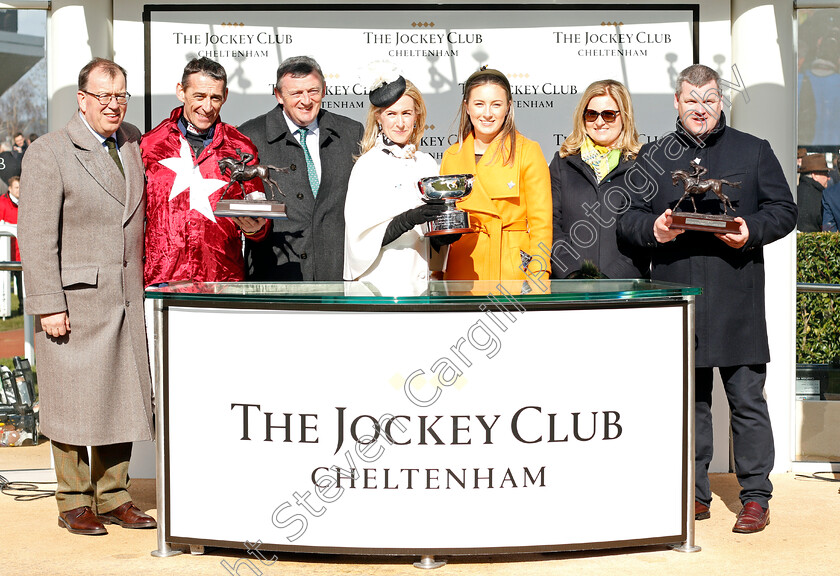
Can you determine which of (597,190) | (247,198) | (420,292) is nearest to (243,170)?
(247,198)

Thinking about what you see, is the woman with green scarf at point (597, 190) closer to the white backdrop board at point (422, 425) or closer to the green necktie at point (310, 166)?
the white backdrop board at point (422, 425)

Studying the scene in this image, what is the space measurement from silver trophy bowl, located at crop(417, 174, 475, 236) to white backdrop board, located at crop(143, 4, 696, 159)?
68.8 inches

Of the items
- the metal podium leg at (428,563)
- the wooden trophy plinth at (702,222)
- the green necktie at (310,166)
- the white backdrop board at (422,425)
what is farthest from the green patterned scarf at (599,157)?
the metal podium leg at (428,563)

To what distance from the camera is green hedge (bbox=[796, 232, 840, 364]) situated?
654cm

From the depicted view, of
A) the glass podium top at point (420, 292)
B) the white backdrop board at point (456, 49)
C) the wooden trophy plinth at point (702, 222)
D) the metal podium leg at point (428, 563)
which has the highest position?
the white backdrop board at point (456, 49)

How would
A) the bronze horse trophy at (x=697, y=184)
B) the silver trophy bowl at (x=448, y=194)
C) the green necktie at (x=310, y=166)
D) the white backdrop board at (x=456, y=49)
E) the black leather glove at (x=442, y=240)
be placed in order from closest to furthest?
the silver trophy bowl at (x=448, y=194)
the bronze horse trophy at (x=697, y=184)
the black leather glove at (x=442, y=240)
the green necktie at (x=310, y=166)
the white backdrop board at (x=456, y=49)

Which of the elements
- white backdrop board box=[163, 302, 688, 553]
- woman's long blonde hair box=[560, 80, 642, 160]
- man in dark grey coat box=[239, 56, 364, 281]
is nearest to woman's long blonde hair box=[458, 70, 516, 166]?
woman's long blonde hair box=[560, 80, 642, 160]

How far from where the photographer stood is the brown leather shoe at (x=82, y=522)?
4977 mm

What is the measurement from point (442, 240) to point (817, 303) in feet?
9.36

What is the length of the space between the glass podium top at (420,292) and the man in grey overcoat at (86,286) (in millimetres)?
590

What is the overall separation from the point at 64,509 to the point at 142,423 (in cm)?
60

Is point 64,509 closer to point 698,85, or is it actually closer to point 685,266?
point 685,266

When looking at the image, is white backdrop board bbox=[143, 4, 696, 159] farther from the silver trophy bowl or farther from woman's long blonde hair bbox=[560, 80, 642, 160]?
the silver trophy bowl

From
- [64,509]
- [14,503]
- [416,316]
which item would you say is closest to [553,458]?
[416,316]
